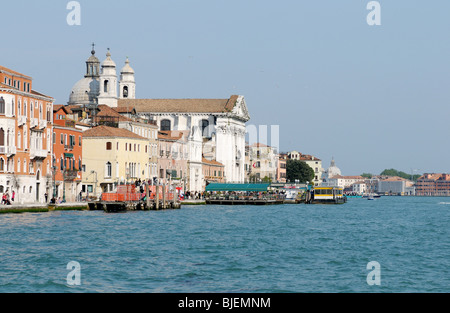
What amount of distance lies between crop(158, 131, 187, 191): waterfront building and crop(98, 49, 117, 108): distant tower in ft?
52.8

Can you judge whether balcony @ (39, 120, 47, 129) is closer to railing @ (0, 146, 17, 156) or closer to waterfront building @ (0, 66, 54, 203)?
waterfront building @ (0, 66, 54, 203)

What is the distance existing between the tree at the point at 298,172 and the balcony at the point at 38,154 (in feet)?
347

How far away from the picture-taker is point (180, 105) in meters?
114

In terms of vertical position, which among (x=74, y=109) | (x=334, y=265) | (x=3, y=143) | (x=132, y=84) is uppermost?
(x=132, y=84)

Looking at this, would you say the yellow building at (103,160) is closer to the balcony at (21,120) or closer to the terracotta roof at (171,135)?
the terracotta roof at (171,135)

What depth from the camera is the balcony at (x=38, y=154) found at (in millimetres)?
55528

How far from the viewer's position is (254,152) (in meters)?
145

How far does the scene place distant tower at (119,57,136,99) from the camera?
119188mm

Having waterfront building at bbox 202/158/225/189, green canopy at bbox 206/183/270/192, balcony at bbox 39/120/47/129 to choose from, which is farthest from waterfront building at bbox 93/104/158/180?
balcony at bbox 39/120/47/129

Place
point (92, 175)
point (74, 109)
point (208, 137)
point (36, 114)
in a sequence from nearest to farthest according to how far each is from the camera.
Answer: point (36, 114), point (92, 175), point (74, 109), point (208, 137)

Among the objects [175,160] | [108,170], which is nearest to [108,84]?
[175,160]

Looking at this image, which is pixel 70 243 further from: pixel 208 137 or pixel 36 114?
pixel 208 137

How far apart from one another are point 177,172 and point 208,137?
26530 mm
